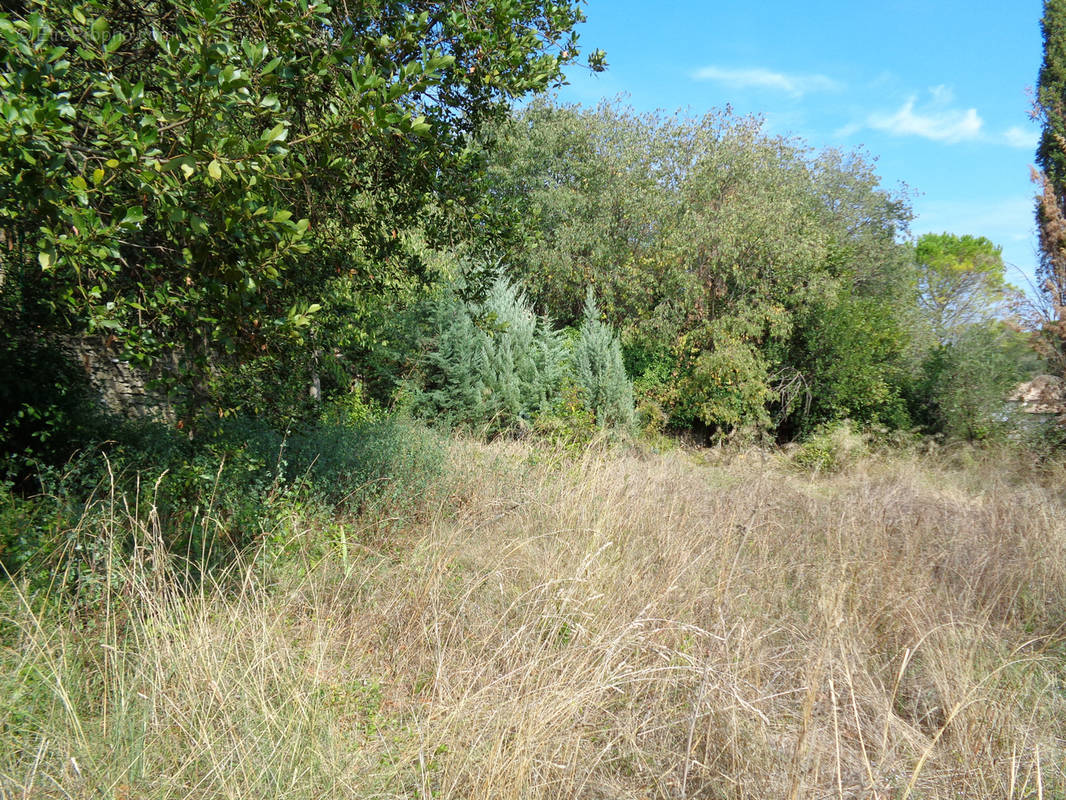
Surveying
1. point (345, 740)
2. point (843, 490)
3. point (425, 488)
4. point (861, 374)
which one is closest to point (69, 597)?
point (345, 740)

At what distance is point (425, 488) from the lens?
18.5ft

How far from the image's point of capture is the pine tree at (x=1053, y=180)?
1084 cm

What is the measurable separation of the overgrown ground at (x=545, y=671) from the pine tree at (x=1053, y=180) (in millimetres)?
7796

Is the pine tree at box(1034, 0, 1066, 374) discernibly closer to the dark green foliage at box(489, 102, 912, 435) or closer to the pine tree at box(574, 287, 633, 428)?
the dark green foliage at box(489, 102, 912, 435)

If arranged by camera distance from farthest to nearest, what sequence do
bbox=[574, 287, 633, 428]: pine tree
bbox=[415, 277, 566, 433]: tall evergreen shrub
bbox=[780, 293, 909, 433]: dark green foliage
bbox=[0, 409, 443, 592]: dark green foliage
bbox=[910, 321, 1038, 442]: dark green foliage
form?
bbox=[574, 287, 633, 428]: pine tree
bbox=[780, 293, 909, 433]: dark green foliage
bbox=[415, 277, 566, 433]: tall evergreen shrub
bbox=[910, 321, 1038, 442]: dark green foliage
bbox=[0, 409, 443, 592]: dark green foliage

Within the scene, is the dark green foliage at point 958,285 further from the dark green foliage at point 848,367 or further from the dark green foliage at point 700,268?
the dark green foliage at point 700,268

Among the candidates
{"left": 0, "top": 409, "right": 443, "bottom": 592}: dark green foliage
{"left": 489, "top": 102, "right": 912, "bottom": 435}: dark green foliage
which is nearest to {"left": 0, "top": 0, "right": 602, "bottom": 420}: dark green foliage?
{"left": 0, "top": 409, "right": 443, "bottom": 592}: dark green foliage

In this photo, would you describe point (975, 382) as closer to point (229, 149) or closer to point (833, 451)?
point (833, 451)

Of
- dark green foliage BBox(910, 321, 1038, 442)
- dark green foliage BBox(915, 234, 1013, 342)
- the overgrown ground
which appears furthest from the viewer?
dark green foliage BBox(915, 234, 1013, 342)

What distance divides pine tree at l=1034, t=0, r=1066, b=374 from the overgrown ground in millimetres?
7796

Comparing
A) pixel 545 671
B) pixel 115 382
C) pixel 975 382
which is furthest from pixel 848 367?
pixel 115 382

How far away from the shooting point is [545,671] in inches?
109

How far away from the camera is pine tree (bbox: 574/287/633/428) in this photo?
508 inches

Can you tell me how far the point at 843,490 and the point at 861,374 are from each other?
5.12 metres
